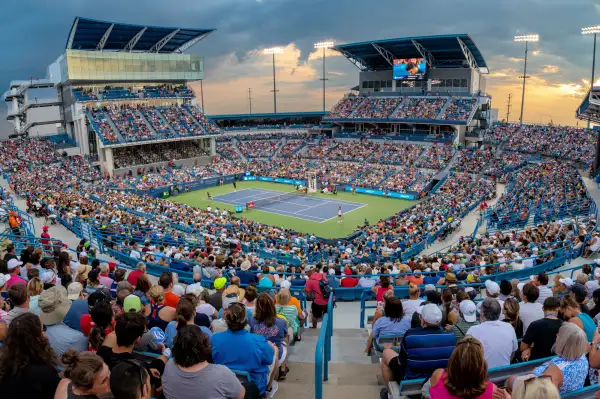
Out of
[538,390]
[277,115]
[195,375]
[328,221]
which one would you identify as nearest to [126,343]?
[195,375]

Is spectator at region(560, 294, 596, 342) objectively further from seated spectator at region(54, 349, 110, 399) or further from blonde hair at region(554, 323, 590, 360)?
seated spectator at region(54, 349, 110, 399)

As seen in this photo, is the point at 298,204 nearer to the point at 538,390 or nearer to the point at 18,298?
the point at 18,298

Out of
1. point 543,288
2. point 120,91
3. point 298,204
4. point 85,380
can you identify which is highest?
point 120,91

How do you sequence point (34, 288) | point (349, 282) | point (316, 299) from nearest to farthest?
point (34, 288), point (316, 299), point (349, 282)

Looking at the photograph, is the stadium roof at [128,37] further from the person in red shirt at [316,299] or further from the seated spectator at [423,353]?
the seated spectator at [423,353]

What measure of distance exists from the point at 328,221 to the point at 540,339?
30.3 metres

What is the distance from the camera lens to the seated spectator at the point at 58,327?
541 cm

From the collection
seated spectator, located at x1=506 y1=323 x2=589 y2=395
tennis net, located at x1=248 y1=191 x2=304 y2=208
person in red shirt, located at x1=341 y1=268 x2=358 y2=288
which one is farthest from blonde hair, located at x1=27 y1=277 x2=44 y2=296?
tennis net, located at x1=248 y1=191 x2=304 y2=208

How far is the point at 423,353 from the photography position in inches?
191

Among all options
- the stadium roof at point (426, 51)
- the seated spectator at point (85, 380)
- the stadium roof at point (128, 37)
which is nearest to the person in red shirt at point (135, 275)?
the seated spectator at point (85, 380)

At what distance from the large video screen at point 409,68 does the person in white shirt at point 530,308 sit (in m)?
59.2

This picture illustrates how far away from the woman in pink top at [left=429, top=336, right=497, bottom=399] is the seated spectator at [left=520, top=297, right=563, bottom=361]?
6.86ft

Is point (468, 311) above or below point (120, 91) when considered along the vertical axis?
below

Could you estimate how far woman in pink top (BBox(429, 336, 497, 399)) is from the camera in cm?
364
